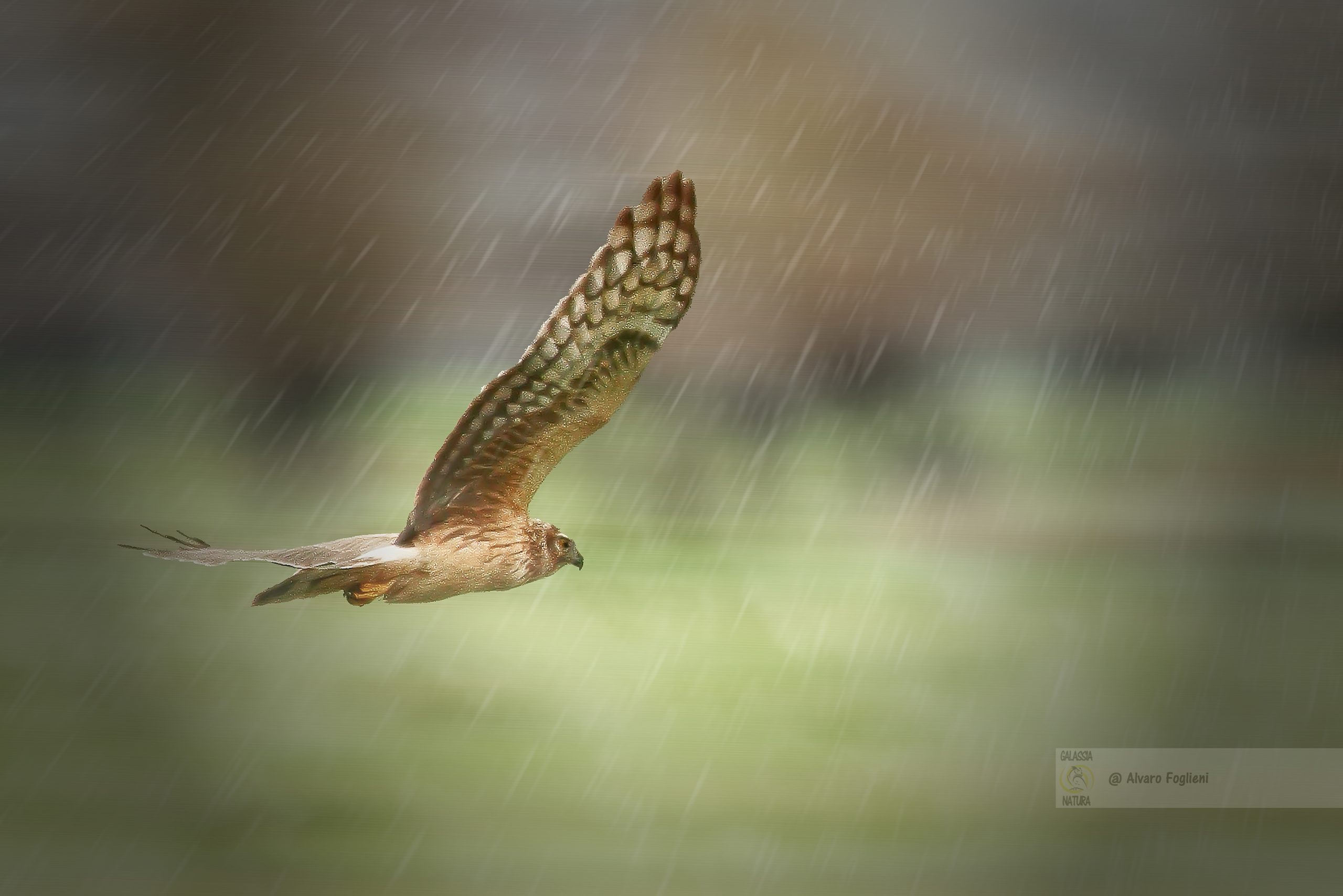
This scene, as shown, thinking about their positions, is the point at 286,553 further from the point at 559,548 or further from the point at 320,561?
the point at 559,548

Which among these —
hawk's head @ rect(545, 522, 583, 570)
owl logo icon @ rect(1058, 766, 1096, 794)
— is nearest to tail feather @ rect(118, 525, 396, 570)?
hawk's head @ rect(545, 522, 583, 570)

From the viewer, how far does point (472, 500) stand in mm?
820

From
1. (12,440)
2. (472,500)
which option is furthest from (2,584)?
(472,500)

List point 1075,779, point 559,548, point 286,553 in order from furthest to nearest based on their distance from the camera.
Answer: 1. point 1075,779
2. point 559,548
3. point 286,553

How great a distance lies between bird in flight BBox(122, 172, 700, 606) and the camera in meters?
0.72

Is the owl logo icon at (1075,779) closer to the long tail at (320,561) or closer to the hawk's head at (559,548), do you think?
the hawk's head at (559,548)

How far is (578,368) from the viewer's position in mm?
766

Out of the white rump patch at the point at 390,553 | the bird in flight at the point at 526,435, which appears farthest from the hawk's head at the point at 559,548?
the white rump patch at the point at 390,553

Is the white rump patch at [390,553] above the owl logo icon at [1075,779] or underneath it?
above

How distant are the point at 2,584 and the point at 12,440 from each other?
39cm

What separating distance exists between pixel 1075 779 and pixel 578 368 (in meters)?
1.26

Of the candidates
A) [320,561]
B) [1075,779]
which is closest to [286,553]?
[320,561]

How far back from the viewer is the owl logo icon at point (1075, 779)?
159 cm

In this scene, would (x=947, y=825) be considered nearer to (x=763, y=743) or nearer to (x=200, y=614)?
(x=763, y=743)
